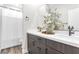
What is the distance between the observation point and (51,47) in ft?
4.63

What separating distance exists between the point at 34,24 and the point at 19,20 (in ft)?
0.61

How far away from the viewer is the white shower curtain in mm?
1159

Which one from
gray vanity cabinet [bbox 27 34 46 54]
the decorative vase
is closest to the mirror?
the decorative vase

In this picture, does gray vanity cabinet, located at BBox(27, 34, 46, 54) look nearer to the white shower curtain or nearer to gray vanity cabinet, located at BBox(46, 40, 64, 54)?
gray vanity cabinet, located at BBox(46, 40, 64, 54)

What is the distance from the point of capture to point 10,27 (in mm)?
1205

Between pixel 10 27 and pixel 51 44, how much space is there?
0.56 meters

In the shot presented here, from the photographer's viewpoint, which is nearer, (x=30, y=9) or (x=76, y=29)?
(x=30, y=9)

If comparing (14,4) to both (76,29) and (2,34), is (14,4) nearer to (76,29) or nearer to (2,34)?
(2,34)

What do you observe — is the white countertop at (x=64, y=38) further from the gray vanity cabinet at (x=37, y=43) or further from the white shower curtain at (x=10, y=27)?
the white shower curtain at (x=10, y=27)

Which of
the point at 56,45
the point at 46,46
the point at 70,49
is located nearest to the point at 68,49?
the point at 70,49
